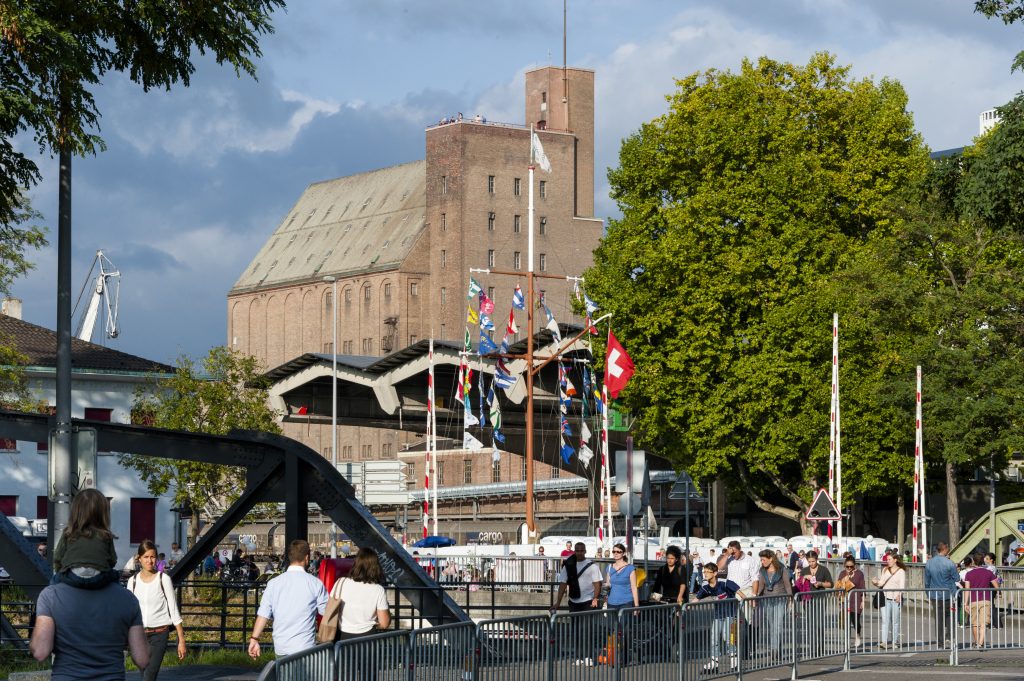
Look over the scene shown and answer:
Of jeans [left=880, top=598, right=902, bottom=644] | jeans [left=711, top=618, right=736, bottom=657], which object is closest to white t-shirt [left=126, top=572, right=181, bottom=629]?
jeans [left=711, top=618, right=736, bottom=657]

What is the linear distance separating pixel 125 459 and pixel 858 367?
25905mm

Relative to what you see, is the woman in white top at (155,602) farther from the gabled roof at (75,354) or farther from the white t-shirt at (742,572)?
the gabled roof at (75,354)

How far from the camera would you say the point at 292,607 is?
12977mm

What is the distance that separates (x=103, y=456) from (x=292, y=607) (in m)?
53.6

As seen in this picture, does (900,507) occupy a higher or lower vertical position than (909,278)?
lower

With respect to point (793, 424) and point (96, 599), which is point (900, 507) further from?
point (96, 599)

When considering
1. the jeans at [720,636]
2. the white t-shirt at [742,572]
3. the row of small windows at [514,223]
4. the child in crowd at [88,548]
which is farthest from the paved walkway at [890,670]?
the row of small windows at [514,223]

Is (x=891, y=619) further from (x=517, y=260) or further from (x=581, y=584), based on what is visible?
(x=517, y=260)

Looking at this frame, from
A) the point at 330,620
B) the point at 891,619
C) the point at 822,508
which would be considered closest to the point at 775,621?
the point at 891,619

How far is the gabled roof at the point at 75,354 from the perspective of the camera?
65875mm

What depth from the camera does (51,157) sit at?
1911cm

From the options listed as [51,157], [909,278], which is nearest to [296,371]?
[909,278]

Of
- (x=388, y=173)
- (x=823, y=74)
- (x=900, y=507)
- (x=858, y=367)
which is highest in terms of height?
(x=388, y=173)

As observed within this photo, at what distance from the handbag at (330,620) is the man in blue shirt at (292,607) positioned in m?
0.50
